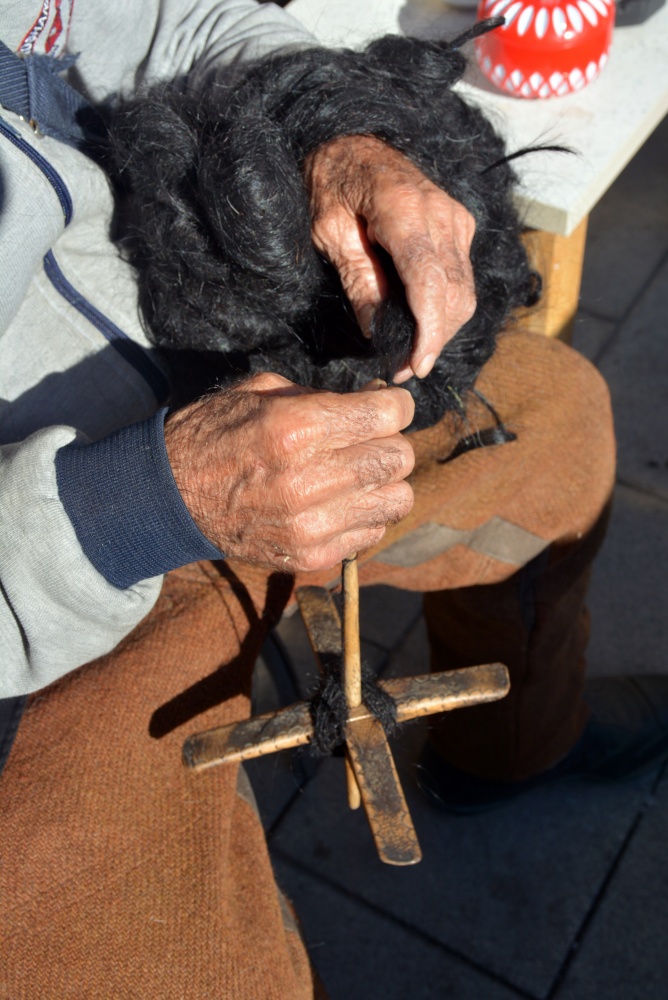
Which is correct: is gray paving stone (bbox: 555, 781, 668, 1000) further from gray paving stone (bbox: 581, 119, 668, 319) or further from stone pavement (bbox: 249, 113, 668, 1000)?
gray paving stone (bbox: 581, 119, 668, 319)

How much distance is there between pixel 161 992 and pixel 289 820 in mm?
849

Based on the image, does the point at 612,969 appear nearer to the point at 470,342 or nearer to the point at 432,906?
the point at 432,906

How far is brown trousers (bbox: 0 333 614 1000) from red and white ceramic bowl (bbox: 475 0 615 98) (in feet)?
1.50

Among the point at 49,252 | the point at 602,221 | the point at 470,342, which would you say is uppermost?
the point at 49,252

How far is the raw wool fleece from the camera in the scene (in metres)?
0.96

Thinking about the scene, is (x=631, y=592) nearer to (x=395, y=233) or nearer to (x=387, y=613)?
(x=387, y=613)

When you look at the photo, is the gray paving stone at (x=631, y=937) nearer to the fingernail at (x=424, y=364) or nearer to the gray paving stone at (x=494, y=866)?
the gray paving stone at (x=494, y=866)

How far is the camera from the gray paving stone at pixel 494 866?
1504mm

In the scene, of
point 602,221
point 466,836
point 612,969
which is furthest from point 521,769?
point 602,221

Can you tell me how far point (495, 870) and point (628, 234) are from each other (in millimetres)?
1811

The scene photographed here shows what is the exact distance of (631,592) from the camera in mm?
1883

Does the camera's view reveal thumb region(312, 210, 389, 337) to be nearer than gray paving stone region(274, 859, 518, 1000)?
Yes

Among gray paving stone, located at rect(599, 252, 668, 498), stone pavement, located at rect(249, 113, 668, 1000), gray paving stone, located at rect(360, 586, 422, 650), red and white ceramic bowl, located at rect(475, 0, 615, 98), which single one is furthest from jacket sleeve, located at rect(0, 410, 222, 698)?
gray paving stone, located at rect(599, 252, 668, 498)

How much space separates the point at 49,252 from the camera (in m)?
1.06
